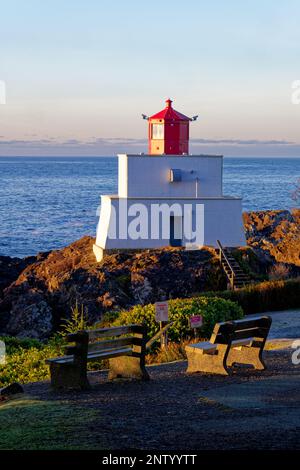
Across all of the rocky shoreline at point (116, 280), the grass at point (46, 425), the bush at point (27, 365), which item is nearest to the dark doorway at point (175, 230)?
the rocky shoreline at point (116, 280)

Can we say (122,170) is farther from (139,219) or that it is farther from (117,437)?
(117,437)

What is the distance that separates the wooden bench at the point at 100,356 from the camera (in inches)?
444

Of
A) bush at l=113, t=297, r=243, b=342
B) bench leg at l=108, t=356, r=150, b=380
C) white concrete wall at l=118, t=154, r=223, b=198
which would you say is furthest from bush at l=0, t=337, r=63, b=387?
white concrete wall at l=118, t=154, r=223, b=198

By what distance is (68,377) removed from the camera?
11.4 meters

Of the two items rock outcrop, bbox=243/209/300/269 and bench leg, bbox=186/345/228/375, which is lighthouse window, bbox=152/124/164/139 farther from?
bench leg, bbox=186/345/228/375

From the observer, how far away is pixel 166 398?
34.6 feet

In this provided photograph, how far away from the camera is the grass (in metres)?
8.20

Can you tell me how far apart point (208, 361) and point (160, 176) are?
90.1ft

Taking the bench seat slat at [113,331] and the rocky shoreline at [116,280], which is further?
the rocky shoreline at [116,280]

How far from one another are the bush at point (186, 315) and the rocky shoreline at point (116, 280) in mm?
12696

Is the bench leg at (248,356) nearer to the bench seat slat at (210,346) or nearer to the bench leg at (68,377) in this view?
the bench seat slat at (210,346)

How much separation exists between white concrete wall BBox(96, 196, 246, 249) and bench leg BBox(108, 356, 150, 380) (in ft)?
84.5

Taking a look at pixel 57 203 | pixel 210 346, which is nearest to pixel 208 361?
pixel 210 346
